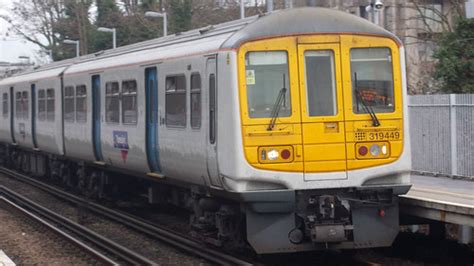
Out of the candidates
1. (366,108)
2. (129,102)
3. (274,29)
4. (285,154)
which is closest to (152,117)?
(129,102)

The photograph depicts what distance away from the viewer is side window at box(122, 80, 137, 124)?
13.2 metres

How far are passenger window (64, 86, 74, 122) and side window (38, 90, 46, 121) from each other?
7.50 ft

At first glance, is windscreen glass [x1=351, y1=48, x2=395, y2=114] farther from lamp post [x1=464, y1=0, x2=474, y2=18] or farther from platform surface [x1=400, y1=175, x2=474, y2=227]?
lamp post [x1=464, y1=0, x2=474, y2=18]

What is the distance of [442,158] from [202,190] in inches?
244

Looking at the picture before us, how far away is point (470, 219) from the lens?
31.6 ft

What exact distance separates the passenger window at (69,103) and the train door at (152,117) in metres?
5.18

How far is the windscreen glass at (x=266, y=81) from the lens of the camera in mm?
9586

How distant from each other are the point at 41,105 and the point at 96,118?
5.48m

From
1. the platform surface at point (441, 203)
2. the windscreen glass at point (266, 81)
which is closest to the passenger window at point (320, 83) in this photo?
the windscreen glass at point (266, 81)

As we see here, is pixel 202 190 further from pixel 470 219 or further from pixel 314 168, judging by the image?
pixel 470 219

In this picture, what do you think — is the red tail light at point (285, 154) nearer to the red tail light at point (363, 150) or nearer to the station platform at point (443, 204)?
the red tail light at point (363, 150)

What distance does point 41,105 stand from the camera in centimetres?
2058

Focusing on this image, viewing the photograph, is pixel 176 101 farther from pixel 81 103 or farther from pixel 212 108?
pixel 81 103

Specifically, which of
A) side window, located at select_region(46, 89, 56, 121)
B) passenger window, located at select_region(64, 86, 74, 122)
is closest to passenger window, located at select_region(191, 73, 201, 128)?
passenger window, located at select_region(64, 86, 74, 122)
